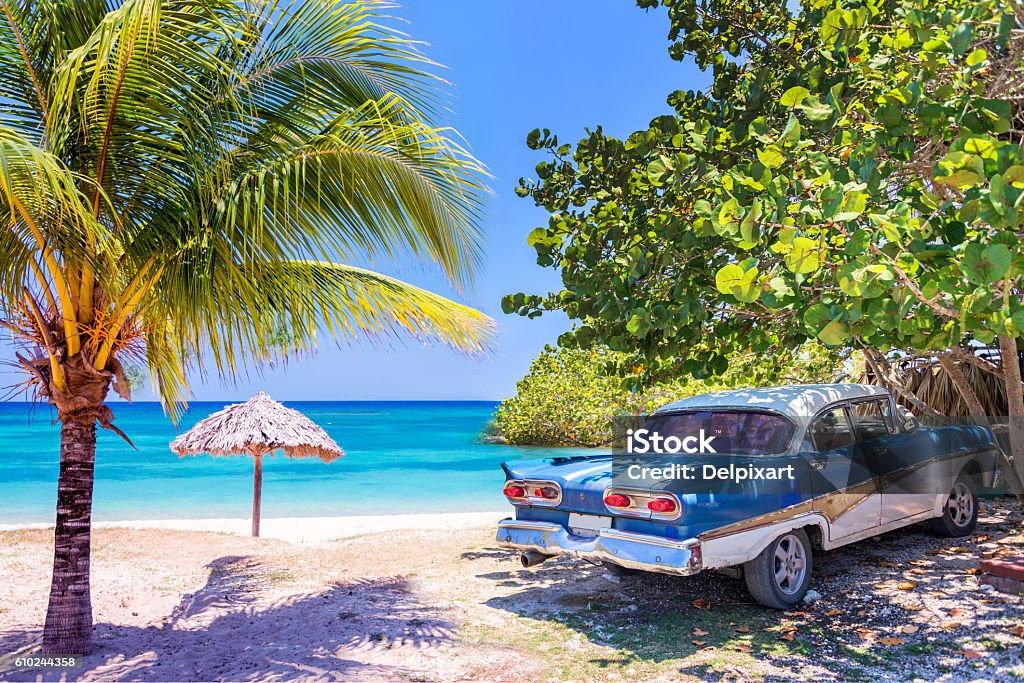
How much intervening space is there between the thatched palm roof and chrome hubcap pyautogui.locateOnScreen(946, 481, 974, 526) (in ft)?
28.9

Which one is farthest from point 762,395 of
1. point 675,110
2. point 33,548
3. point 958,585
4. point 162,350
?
point 33,548

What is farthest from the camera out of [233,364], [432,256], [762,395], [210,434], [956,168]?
[210,434]

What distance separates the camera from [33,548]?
9.66 metres

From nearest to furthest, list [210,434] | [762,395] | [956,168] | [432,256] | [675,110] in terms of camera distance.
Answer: [956,168] < [432,256] < [762,395] < [675,110] < [210,434]

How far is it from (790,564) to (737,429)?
3.97ft

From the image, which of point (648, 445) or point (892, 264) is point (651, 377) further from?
point (892, 264)

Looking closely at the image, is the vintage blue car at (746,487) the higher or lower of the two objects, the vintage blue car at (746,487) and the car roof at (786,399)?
the lower

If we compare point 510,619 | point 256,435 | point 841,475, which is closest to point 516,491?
point 510,619

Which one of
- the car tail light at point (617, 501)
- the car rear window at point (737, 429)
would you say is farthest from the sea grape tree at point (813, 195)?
the car tail light at point (617, 501)

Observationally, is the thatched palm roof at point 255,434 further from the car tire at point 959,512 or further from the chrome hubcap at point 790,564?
the car tire at point 959,512

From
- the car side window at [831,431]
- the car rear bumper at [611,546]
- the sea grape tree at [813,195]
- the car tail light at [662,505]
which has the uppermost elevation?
the sea grape tree at [813,195]

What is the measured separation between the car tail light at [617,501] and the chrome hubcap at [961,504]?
175 inches

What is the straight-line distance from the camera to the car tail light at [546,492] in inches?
240

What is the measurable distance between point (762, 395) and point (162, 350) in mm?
5541
